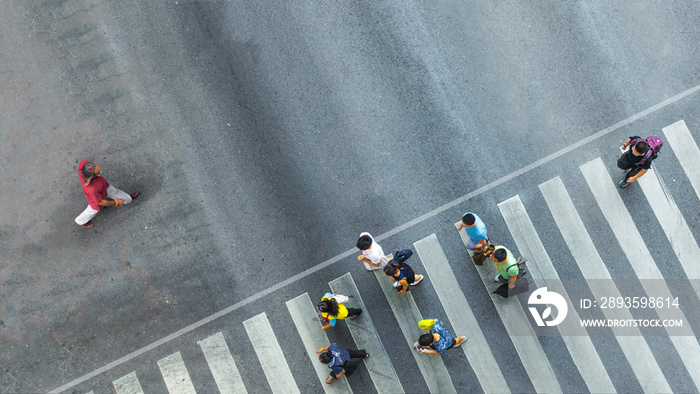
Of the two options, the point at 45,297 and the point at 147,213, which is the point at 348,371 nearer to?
the point at 147,213

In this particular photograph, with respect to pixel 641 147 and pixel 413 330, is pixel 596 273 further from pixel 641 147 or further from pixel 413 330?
pixel 413 330

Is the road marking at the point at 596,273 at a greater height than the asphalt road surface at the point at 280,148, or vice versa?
the asphalt road surface at the point at 280,148

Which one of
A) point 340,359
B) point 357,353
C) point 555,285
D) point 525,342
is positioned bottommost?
point 525,342

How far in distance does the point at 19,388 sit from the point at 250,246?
5.07 m

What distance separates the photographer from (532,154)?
9062 mm

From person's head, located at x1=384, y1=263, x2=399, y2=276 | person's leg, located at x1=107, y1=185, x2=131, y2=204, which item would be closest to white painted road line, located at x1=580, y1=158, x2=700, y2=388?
person's head, located at x1=384, y1=263, x2=399, y2=276

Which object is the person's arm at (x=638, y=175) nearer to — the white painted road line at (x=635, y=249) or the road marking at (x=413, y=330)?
the white painted road line at (x=635, y=249)

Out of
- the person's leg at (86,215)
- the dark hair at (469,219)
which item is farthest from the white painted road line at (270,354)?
the dark hair at (469,219)

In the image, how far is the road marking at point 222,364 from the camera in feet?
28.3

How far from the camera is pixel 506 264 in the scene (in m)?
7.73

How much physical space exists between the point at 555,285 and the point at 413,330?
2812mm

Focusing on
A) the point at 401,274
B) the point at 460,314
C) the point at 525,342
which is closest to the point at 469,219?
the point at 401,274

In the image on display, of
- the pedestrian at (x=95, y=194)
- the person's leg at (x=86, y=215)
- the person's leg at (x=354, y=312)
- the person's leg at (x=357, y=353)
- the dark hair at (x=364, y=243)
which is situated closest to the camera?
the dark hair at (x=364, y=243)

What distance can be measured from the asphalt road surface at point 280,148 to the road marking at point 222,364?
0.44ft
